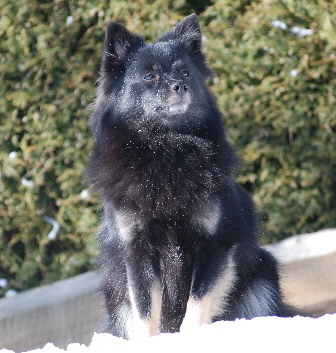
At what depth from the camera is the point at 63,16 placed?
7.55 m

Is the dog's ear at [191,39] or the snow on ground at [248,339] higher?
the dog's ear at [191,39]

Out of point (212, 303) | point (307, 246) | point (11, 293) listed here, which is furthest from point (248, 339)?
point (11, 293)

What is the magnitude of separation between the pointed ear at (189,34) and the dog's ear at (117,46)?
251 mm

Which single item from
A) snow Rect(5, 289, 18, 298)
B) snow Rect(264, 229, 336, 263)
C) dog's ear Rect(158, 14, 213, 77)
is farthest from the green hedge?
dog's ear Rect(158, 14, 213, 77)

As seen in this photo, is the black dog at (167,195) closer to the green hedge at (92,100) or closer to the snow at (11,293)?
the green hedge at (92,100)

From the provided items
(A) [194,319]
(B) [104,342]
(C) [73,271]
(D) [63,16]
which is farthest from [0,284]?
(B) [104,342]

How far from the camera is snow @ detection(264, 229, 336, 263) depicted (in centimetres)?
668

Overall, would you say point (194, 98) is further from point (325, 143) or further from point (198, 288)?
point (325, 143)

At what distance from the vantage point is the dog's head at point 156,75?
451 centimetres

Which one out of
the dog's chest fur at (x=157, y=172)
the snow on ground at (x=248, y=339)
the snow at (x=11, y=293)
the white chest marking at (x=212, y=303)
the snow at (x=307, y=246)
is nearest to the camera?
the snow on ground at (x=248, y=339)

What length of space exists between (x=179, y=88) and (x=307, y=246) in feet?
9.00

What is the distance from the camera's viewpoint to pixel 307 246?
6.74 metres

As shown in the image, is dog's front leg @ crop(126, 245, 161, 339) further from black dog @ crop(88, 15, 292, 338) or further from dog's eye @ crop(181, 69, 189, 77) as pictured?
dog's eye @ crop(181, 69, 189, 77)

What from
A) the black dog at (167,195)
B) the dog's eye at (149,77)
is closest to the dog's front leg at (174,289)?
the black dog at (167,195)
